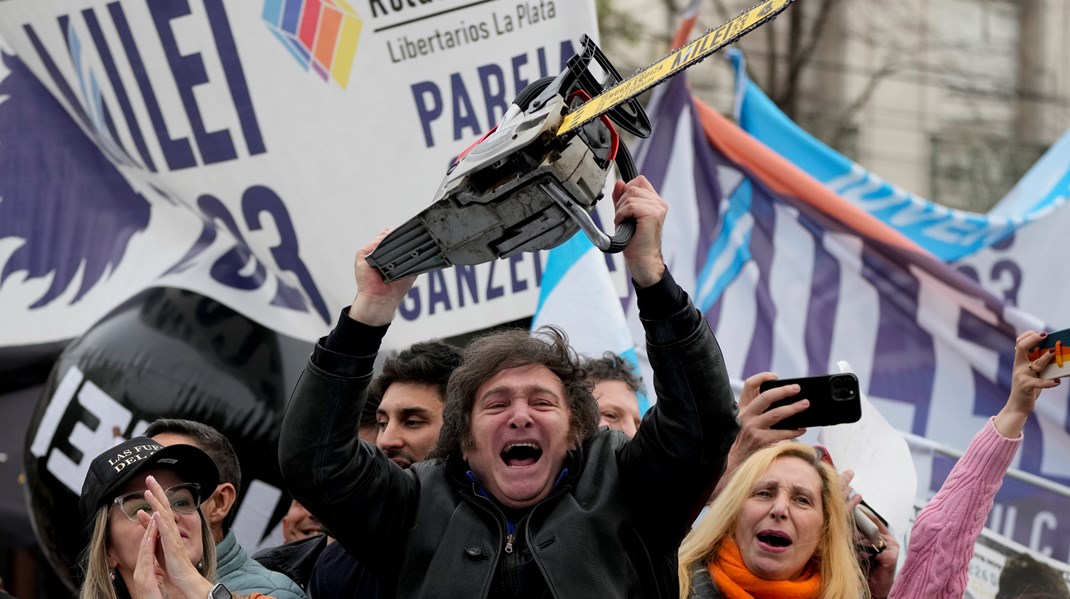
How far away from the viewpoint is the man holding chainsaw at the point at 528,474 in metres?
2.77

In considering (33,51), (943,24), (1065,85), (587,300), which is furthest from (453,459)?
(1065,85)

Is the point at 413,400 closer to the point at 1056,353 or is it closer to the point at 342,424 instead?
the point at 342,424

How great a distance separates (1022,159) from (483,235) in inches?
675

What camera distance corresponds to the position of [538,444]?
116 inches

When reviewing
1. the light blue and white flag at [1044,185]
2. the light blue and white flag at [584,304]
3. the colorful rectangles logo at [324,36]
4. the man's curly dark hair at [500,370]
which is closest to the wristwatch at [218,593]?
the man's curly dark hair at [500,370]

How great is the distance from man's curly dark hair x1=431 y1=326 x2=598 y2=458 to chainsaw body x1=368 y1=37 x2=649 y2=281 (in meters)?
0.39

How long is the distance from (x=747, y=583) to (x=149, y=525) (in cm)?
129

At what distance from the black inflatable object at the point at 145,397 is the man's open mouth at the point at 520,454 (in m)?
1.84

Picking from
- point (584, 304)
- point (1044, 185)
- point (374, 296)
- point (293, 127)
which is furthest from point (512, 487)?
point (1044, 185)

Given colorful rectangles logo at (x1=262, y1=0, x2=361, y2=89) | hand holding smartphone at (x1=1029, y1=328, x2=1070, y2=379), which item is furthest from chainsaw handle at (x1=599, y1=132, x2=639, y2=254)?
colorful rectangles logo at (x1=262, y1=0, x2=361, y2=89)

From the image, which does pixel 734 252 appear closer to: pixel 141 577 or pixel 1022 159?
pixel 141 577

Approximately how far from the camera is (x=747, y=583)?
333 centimetres

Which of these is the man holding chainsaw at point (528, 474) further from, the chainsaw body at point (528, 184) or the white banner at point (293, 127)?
the white banner at point (293, 127)

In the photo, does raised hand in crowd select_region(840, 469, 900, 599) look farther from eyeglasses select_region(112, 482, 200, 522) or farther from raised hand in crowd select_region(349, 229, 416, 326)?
eyeglasses select_region(112, 482, 200, 522)
